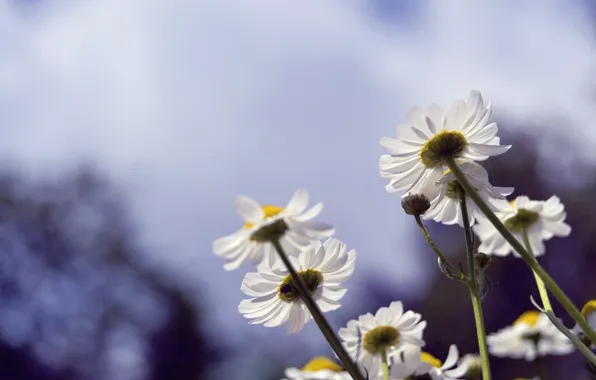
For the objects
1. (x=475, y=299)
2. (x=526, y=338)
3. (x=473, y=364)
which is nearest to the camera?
(x=475, y=299)

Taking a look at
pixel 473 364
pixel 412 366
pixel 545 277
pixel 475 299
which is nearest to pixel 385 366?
pixel 412 366

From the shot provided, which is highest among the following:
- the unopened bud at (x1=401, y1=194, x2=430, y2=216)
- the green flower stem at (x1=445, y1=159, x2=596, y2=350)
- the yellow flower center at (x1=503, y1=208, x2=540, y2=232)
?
the yellow flower center at (x1=503, y1=208, x2=540, y2=232)

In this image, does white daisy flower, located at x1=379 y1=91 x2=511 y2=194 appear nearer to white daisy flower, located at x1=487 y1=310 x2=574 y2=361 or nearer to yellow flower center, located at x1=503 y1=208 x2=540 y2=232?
yellow flower center, located at x1=503 y1=208 x2=540 y2=232

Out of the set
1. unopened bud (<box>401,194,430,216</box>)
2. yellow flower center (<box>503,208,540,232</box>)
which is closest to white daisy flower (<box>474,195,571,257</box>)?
yellow flower center (<box>503,208,540,232</box>)

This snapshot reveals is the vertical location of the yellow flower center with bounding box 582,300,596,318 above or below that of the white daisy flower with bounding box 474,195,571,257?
below

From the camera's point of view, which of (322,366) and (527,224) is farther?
(322,366)

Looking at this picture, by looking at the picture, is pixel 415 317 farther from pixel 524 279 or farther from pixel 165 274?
pixel 165 274

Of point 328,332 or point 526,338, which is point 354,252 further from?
point 526,338
